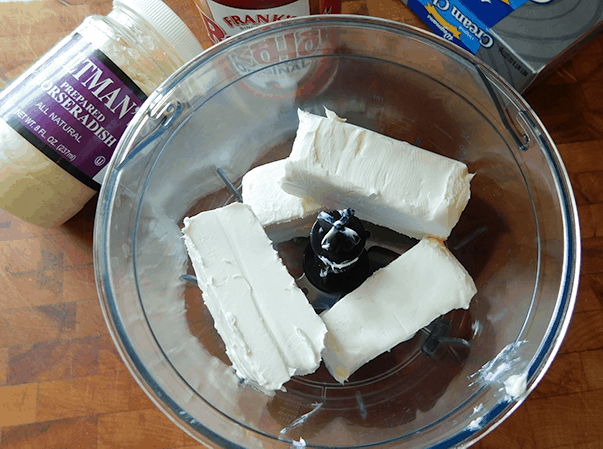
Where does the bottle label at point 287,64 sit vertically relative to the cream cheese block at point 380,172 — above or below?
above

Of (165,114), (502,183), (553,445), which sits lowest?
(553,445)

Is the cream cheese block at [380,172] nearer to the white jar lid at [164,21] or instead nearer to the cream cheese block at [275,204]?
the cream cheese block at [275,204]

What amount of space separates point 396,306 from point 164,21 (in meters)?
0.36

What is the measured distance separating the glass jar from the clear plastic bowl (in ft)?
0.15

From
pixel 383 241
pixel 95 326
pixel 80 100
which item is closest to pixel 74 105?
pixel 80 100

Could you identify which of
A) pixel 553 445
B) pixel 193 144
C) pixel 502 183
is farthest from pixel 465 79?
pixel 553 445

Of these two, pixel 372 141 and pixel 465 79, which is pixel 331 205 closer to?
pixel 372 141

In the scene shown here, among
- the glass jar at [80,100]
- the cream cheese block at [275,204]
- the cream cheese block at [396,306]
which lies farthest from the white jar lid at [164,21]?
the cream cheese block at [396,306]

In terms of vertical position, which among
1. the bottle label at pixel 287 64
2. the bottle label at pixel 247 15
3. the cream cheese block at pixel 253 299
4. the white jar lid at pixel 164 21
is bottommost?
the cream cheese block at pixel 253 299

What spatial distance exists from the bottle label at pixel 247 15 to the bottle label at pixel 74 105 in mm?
110

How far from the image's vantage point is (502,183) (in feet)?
1.57

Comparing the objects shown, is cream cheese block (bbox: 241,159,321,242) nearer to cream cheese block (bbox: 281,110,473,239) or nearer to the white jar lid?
cream cheese block (bbox: 281,110,473,239)

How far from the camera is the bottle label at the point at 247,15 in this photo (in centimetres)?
41

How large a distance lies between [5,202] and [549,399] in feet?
2.00
